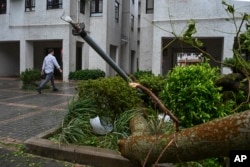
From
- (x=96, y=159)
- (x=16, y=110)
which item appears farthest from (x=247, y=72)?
(x=16, y=110)

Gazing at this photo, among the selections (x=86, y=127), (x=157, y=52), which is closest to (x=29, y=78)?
(x=157, y=52)

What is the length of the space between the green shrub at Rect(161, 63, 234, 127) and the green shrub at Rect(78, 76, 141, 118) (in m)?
1.19

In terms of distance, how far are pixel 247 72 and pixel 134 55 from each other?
2522 centimetres

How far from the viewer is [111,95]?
522 centimetres

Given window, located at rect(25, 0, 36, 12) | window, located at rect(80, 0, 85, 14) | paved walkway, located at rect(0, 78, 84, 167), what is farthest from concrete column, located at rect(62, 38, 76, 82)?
paved walkway, located at rect(0, 78, 84, 167)

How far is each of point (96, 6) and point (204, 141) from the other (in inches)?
733

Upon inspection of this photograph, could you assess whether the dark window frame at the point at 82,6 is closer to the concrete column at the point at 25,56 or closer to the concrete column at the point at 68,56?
the concrete column at the point at 68,56

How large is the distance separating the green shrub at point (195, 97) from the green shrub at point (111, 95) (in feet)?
3.90

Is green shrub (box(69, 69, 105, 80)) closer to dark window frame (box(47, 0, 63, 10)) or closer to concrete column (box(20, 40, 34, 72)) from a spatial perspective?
concrete column (box(20, 40, 34, 72))

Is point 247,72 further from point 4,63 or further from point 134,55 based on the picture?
point 134,55

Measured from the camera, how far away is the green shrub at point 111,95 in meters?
5.24

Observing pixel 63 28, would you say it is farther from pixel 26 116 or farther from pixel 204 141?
pixel 204 141

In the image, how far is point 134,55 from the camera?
1113 inches

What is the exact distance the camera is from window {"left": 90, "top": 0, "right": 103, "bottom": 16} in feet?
63.9
